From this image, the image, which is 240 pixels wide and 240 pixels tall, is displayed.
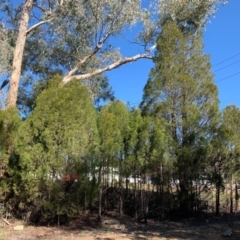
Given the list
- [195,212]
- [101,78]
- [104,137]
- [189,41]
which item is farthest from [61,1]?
[195,212]

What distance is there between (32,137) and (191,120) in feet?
15.5

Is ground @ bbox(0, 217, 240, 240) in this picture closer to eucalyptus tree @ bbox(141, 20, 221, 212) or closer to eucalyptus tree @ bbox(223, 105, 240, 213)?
eucalyptus tree @ bbox(141, 20, 221, 212)

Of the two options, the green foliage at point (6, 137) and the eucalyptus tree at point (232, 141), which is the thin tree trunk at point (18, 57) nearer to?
the green foliage at point (6, 137)

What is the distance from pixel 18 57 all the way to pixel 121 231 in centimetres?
637

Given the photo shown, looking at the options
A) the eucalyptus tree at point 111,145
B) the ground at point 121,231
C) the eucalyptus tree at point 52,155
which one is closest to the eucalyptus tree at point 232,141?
the ground at point 121,231

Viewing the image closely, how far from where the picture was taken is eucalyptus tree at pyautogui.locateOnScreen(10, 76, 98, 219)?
8.15 metres

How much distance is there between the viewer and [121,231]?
802cm

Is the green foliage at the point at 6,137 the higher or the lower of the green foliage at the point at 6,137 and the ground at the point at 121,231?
the higher

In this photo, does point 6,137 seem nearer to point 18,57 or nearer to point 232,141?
point 18,57

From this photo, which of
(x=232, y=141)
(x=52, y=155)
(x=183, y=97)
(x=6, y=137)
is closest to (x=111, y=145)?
(x=52, y=155)

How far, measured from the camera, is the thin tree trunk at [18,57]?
10500mm

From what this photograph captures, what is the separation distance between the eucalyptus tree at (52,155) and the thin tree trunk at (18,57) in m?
2.28

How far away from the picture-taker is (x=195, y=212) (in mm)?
10336

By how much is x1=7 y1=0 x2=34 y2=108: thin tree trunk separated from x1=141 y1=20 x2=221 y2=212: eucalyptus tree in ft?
13.3
